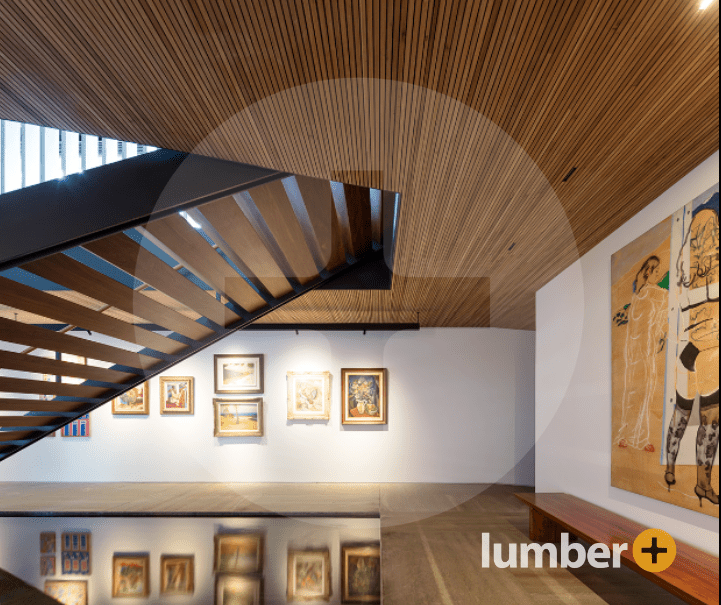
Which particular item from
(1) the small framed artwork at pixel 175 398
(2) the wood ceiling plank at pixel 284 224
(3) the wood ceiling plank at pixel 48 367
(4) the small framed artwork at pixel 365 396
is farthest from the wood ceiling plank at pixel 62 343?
(4) the small framed artwork at pixel 365 396

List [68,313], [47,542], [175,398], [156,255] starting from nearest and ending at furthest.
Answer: [156,255], [68,313], [47,542], [175,398]

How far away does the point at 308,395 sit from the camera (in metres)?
9.61

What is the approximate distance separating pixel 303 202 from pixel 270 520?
4.47m

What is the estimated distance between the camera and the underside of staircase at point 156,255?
3.30 meters

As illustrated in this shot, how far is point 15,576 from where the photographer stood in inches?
Answer: 199

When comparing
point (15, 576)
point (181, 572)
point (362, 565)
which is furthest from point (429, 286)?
point (15, 576)

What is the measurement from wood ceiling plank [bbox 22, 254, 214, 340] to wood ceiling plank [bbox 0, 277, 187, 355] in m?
0.14

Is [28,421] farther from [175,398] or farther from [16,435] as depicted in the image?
[175,398]

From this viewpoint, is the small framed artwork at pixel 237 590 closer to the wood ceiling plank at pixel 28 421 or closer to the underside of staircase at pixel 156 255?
the underside of staircase at pixel 156 255

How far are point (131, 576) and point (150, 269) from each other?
3076 mm

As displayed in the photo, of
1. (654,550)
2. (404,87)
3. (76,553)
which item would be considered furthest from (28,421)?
Answer: (654,550)

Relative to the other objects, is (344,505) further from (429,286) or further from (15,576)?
(15,576)

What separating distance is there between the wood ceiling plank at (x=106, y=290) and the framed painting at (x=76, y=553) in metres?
2.53

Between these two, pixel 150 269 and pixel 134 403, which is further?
pixel 134 403
